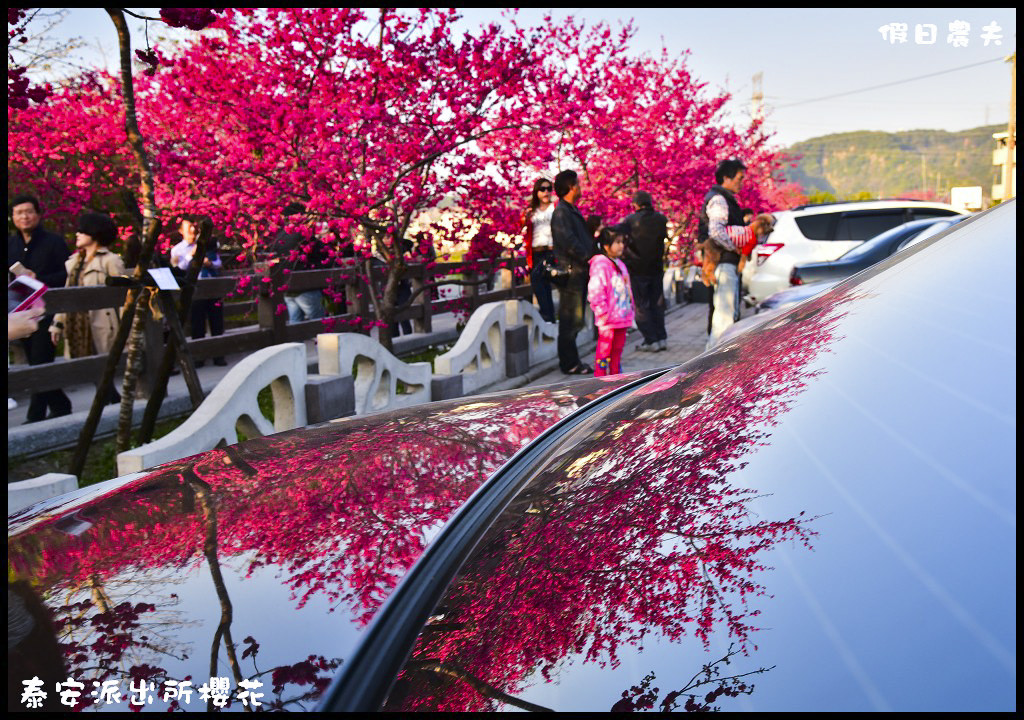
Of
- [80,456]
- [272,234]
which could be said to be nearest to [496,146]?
[272,234]

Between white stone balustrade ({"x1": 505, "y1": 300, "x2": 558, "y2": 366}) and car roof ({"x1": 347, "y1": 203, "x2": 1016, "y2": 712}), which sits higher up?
car roof ({"x1": 347, "y1": 203, "x2": 1016, "y2": 712})

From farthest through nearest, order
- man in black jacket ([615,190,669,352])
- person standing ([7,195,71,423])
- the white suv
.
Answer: the white suv < man in black jacket ([615,190,669,352]) < person standing ([7,195,71,423])

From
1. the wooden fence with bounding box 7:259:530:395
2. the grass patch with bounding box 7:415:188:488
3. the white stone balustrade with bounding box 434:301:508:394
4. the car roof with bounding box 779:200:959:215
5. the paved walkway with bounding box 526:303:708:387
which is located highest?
the car roof with bounding box 779:200:959:215

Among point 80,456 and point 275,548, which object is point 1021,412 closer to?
point 275,548

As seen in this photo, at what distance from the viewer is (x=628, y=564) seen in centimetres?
94

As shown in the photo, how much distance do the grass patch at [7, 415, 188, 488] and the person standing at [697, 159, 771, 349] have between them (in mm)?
5183

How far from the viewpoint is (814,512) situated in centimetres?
90

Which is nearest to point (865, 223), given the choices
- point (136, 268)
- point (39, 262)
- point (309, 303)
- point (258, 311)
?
point (309, 303)

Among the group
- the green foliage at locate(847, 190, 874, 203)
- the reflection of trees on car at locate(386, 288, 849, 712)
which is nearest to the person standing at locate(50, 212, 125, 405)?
the reflection of trees on car at locate(386, 288, 849, 712)

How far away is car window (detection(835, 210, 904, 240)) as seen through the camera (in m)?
13.7

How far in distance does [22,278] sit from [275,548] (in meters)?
2.58

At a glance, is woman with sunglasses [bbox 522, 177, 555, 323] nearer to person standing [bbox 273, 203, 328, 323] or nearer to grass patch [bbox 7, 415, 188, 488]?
person standing [bbox 273, 203, 328, 323]

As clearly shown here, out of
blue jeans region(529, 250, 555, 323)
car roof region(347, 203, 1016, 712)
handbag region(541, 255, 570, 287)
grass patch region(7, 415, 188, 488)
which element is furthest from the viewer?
blue jeans region(529, 250, 555, 323)

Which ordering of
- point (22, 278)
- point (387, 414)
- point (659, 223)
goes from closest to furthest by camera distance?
point (387, 414) < point (22, 278) < point (659, 223)
